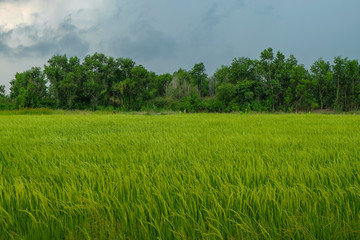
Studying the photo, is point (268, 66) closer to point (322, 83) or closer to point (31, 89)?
point (322, 83)

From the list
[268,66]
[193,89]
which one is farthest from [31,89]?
[268,66]

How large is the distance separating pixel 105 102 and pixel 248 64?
2869 cm

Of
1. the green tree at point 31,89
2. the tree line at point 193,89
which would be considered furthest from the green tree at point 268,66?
the green tree at point 31,89

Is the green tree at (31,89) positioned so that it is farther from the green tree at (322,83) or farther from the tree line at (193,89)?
the green tree at (322,83)

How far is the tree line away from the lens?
111 feet

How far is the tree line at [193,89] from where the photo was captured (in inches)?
1330

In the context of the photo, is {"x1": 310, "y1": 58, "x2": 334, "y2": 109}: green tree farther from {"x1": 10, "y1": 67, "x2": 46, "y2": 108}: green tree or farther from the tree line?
{"x1": 10, "y1": 67, "x2": 46, "y2": 108}: green tree

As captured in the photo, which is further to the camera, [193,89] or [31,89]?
[193,89]

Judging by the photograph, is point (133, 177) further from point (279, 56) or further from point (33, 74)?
point (33, 74)

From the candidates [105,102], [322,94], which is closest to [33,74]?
[105,102]

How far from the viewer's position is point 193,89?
39.2m

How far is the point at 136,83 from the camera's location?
3834 cm

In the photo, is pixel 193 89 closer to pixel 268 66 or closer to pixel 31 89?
pixel 268 66

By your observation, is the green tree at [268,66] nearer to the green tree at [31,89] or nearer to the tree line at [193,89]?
the tree line at [193,89]
